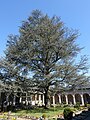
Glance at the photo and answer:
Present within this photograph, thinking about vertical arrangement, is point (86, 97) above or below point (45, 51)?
below

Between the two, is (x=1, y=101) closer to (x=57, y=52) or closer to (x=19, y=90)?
(x=19, y=90)

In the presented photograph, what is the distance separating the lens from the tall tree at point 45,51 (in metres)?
31.8

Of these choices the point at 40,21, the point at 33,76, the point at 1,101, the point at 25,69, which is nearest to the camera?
the point at 33,76

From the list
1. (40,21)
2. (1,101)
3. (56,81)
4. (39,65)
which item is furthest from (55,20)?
(1,101)

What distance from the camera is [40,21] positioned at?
35438 mm

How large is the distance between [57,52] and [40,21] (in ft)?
23.1

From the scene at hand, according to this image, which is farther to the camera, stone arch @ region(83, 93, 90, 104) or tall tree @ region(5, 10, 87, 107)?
stone arch @ region(83, 93, 90, 104)

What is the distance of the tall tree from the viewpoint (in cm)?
3178

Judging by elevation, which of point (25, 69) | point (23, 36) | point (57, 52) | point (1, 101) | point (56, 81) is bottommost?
point (1, 101)

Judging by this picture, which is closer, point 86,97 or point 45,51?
point 45,51

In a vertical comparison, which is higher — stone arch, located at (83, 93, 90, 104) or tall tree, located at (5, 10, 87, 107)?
tall tree, located at (5, 10, 87, 107)

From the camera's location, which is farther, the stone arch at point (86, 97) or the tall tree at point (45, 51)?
the stone arch at point (86, 97)

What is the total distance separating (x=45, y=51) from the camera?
1321 inches

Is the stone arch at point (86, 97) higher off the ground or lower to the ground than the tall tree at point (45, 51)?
lower
